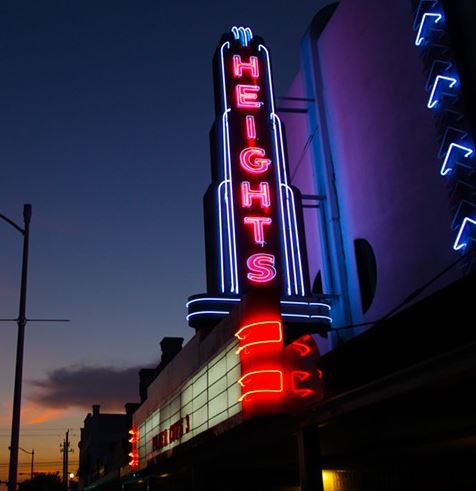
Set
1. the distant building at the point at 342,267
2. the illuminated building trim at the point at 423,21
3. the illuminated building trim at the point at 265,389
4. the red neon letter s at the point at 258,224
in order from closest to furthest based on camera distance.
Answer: the distant building at the point at 342,267 < the illuminated building trim at the point at 265,389 < the illuminated building trim at the point at 423,21 < the red neon letter s at the point at 258,224

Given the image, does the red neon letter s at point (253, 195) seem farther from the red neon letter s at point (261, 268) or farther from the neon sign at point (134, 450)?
the neon sign at point (134, 450)

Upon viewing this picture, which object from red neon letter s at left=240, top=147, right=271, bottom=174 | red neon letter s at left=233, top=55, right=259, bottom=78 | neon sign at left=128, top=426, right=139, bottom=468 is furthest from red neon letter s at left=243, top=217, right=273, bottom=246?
neon sign at left=128, top=426, right=139, bottom=468

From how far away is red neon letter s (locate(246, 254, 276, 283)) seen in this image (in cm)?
1506

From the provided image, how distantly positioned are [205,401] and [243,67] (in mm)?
8830

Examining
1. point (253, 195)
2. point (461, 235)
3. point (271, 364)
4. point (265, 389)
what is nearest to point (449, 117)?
point (461, 235)

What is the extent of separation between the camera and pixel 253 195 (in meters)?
16.0

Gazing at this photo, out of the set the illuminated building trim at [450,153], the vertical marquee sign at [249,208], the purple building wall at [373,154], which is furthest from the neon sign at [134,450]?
the illuminated building trim at [450,153]

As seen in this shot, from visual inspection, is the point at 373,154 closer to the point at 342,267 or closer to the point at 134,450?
the point at 342,267

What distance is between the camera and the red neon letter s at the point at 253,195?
15875 millimetres

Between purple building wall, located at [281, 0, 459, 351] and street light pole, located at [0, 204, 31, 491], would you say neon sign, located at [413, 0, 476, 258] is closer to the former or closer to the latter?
purple building wall, located at [281, 0, 459, 351]

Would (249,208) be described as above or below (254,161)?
below

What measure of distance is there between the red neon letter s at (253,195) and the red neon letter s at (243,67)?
11.7 ft

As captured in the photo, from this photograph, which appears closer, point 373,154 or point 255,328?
point 255,328

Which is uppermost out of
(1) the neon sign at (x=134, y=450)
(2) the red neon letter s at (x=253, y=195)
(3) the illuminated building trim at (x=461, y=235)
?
(2) the red neon letter s at (x=253, y=195)
